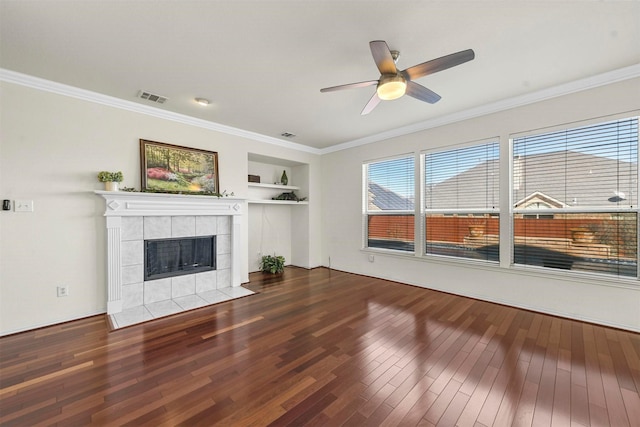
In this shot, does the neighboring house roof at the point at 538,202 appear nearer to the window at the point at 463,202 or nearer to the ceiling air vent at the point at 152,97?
the window at the point at 463,202

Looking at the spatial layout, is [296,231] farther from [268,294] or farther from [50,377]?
[50,377]

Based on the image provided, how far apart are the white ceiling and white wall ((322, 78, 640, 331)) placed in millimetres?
349

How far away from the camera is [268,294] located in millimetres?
4020

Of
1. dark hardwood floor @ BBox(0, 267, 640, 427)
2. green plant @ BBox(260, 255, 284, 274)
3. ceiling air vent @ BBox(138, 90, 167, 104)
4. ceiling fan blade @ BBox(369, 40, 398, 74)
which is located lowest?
dark hardwood floor @ BBox(0, 267, 640, 427)

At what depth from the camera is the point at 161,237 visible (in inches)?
144

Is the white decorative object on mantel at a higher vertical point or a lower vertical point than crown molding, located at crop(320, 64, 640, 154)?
lower

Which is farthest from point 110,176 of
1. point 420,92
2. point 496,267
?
point 496,267

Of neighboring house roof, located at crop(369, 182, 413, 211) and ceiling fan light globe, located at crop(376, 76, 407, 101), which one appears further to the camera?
neighboring house roof, located at crop(369, 182, 413, 211)

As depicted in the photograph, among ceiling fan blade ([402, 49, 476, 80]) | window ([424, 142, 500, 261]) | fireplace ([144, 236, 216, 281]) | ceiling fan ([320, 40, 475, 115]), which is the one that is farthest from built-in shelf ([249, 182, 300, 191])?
ceiling fan blade ([402, 49, 476, 80])

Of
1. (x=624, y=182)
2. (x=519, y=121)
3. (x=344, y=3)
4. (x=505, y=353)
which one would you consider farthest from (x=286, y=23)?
(x=624, y=182)

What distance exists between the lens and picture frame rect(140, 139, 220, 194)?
360 centimetres

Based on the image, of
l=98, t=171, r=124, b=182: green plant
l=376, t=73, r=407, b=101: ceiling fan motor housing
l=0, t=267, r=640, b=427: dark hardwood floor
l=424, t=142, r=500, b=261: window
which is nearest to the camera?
l=0, t=267, r=640, b=427: dark hardwood floor

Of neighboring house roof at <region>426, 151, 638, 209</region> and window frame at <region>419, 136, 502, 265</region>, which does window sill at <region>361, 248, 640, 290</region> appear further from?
neighboring house roof at <region>426, 151, 638, 209</region>

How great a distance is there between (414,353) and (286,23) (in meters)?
3.05
